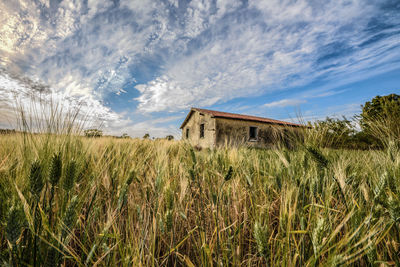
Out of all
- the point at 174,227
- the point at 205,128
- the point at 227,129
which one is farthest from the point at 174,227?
the point at 205,128

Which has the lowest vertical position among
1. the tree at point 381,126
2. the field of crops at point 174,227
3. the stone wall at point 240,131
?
the field of crops at point 174,227


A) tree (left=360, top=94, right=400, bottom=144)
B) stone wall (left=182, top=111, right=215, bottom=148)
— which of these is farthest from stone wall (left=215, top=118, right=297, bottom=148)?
tree (left=360, top=94, right=400, bottom=144)

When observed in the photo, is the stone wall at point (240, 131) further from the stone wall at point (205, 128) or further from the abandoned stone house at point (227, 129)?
the stone wall at point (205, 128)

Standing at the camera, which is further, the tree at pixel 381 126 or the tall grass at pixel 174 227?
the tree at pixel 381 126

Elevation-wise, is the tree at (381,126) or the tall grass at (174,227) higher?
the tree at (381,126)

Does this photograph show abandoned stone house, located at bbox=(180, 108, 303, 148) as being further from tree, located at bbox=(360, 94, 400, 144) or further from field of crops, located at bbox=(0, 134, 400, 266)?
field of crops, located at bbox=(0, 134, 400, 266)

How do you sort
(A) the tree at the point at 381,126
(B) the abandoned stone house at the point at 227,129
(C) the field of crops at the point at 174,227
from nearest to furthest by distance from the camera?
(C) the field of crops at the point at 174,227 < (A) the tree at the point at 381,126 < (B) the abandoned stone house at the point at 227,129

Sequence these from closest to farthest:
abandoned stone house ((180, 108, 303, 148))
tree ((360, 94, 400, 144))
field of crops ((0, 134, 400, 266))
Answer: field of crops ((0, 134, 400, 266)) → tree ((360, 94, 400, 144)) → abandoned stone house ((180, 108, 303, 148))

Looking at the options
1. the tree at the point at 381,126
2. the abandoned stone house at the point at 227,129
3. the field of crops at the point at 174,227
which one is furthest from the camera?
the abandoned stone house at the point at 227,129

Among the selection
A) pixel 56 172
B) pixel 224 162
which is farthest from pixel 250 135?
pixel 56 172

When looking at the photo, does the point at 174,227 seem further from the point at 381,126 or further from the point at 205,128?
the point at 205,128

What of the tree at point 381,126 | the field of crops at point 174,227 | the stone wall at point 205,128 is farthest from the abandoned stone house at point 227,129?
the field of crops at point 174,227

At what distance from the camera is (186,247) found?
1088 millimetres

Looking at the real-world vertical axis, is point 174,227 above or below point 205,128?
below
